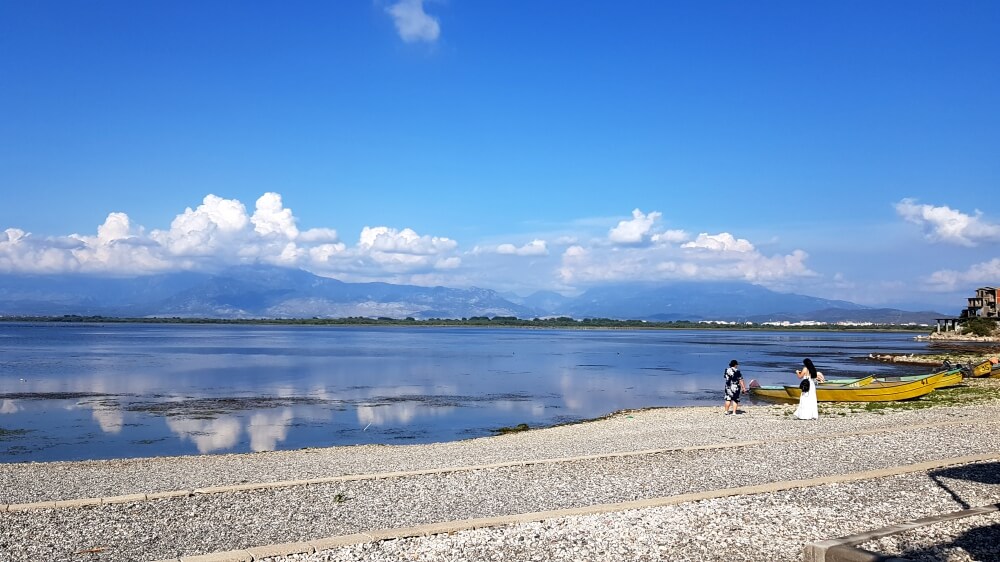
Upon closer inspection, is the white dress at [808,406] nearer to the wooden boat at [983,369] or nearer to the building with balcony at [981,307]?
the wooden boat at [983,369]

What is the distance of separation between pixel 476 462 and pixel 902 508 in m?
8.12

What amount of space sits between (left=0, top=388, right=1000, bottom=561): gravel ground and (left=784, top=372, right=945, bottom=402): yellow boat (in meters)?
10.4

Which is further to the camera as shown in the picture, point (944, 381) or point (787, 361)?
point (787, 361)

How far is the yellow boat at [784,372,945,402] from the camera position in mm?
30109

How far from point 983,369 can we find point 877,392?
15.1 m

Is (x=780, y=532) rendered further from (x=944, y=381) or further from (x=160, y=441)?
(x=944, y=381)

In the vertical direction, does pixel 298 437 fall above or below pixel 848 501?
below

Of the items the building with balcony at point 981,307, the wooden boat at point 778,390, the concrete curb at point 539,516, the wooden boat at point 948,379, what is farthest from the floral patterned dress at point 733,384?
the building with balcony at point 981,307

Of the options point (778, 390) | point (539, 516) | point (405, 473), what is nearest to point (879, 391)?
point (778, 390)

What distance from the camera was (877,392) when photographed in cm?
3006

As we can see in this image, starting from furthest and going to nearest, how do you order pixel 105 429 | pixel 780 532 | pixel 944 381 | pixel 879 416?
A: pixel 944 381, pixel 105 429, pixel 879 416, pixel 780 532

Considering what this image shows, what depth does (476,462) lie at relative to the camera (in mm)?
16250

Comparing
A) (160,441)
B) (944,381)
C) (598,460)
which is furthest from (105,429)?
(944,381)

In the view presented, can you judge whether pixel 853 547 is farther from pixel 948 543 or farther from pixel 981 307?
pixel 981 307
